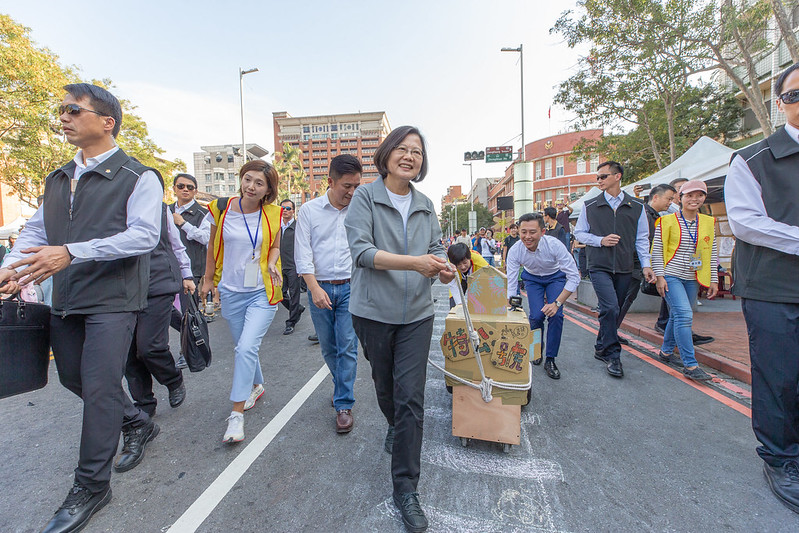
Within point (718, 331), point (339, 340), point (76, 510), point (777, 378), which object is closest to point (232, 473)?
point (76, 510)

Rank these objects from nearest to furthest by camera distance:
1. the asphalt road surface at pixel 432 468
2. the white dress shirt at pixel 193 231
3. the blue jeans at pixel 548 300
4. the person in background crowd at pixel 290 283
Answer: the asphalt road surface at pixel 432 468
the blue jeans at pixel 548 300
the white dress shirt at pixel 193 231
the person in background crowd at pixel 290 283

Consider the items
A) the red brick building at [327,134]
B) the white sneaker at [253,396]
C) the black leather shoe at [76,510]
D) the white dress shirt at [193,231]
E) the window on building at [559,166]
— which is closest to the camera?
the black leather shoe at [76,510]

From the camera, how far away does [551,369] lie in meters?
3.93

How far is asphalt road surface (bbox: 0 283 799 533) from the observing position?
1889 millimetres

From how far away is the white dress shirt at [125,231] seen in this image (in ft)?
6.02

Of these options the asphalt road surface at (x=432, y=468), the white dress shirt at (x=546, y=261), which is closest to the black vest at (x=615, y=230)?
the white dress shirt at (x=546, y=261)

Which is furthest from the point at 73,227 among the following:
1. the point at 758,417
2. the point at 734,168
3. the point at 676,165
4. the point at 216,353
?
the point at 676,165

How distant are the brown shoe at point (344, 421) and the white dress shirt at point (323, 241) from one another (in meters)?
1.04

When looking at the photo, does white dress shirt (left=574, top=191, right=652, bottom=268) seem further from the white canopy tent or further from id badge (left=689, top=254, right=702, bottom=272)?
the white canopy tent

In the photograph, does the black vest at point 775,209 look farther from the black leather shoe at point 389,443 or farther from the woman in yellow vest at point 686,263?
the black leather shoe at point 389,443

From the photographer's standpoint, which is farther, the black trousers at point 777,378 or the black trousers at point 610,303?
the black trousers at point 610,303

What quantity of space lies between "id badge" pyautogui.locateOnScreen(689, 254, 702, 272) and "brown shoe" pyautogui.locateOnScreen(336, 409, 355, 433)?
12.1 feet

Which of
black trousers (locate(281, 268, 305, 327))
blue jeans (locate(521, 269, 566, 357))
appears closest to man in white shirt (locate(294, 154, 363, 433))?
blue jeans (locate(521, 269, 566, 357))

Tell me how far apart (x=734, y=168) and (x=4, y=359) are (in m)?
4.11
